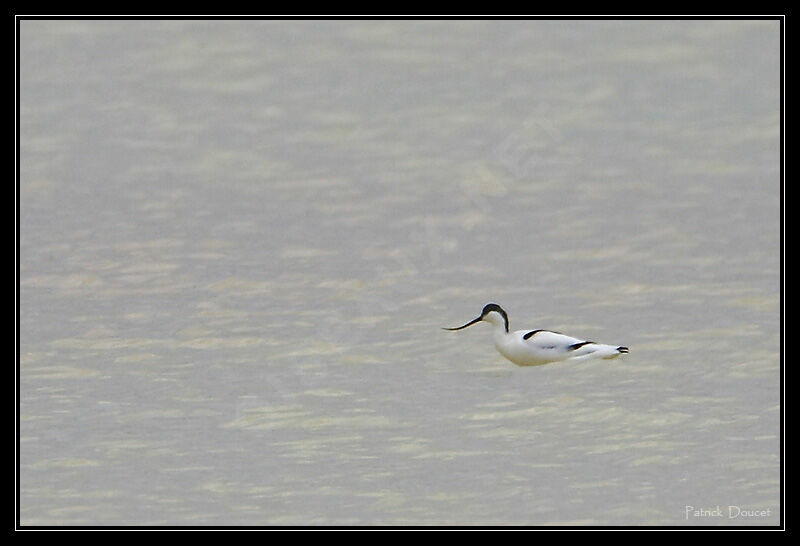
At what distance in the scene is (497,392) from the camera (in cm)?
1280

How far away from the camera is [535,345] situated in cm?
1398

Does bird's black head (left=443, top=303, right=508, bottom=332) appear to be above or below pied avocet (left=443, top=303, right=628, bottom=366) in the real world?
above

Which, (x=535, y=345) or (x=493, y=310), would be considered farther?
(x=493, y=310)

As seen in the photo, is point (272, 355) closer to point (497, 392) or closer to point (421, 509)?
point (497, 392)

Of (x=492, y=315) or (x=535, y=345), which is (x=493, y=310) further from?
(x=535, y=345)

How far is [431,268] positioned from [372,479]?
3923 millimetres

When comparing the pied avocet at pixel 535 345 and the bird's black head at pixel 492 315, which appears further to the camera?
the bird's black head at pixel 492 315

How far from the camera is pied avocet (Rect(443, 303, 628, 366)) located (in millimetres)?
13797

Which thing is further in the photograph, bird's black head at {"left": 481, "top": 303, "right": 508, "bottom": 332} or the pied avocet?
bird's black head at {"left": 481, "top": 303, "right": 508, "bottom": 332}

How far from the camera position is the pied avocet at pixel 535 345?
13797 millimetres

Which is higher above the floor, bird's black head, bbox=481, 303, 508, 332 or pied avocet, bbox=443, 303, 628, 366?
bird's black head, bbox=481, 303, 508, 332

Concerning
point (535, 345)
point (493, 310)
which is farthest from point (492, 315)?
point (535, 345)

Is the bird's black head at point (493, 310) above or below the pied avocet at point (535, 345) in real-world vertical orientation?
above
